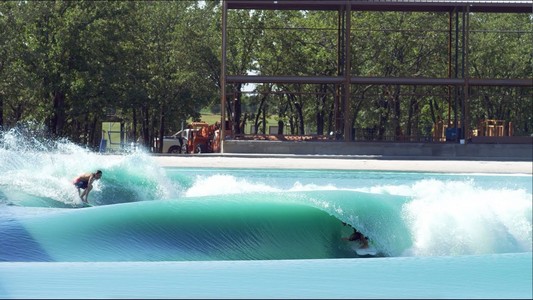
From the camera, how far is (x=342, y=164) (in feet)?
87.6

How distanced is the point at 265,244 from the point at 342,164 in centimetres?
1373

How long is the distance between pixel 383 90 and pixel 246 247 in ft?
99.7

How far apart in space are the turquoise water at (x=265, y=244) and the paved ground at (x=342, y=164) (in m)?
5.14

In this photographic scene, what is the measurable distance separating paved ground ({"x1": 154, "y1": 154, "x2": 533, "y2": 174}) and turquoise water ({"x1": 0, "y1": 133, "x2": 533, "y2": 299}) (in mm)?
5138

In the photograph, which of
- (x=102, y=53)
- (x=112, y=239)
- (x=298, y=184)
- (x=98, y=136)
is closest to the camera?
(x=112, y=239)

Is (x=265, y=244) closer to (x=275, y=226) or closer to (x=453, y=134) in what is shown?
(x=275, y=226)

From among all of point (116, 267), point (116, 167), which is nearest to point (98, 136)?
point (116, 167)

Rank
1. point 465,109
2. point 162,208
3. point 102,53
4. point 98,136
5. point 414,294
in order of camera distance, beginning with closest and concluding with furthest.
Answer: point 414,294
point 162,208
point 465,109
point 102,53
point 98,136

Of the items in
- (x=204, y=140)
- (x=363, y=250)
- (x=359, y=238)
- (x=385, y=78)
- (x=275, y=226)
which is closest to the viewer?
(x=363, y=250)

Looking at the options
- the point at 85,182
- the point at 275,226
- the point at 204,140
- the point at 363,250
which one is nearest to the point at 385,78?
the point at 204,140

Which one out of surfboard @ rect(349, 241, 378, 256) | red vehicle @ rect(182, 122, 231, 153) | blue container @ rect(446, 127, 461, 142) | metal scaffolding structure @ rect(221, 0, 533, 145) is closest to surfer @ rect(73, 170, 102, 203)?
surfboard @ rect(349, 241, 378, 256)

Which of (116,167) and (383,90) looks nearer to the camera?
(116,167)

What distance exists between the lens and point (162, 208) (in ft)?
44.9

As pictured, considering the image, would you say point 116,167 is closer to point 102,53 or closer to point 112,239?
point 112,239
